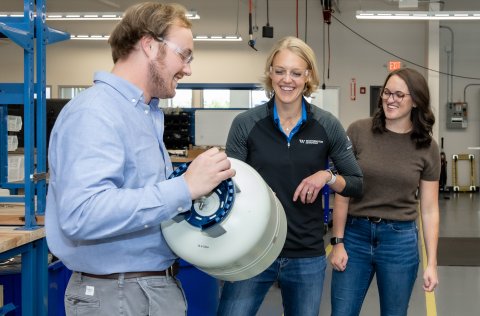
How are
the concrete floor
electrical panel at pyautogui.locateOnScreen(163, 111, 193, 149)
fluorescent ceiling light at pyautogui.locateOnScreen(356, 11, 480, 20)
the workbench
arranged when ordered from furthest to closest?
fluorescent ceiling light at pyautogui.locateOnScreen(356, 11, 480, 20)
electrical panel at pyautogui.locateOnScreen(163, 111, 193, 149)
the concrete floor
the workbench

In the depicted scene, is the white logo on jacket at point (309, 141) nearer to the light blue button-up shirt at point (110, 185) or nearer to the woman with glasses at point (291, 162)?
the woman with glasses at point (291, 162)

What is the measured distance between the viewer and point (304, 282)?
1.97m

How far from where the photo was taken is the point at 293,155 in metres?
1.96

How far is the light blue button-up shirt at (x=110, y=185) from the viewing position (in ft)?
3.67

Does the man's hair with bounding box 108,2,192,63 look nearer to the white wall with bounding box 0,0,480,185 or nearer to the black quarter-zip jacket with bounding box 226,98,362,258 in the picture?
the black quarter-zip jacket with bounding box 226,98,362,258

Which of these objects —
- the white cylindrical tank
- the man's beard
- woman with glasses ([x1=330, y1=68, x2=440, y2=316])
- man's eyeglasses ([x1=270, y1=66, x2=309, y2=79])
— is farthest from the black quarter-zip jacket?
the man's beard

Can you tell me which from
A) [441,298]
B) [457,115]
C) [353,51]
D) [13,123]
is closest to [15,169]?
[13,123]

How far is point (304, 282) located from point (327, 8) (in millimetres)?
8939

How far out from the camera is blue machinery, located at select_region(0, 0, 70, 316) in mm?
2188

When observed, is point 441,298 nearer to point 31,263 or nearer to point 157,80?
point 31,263

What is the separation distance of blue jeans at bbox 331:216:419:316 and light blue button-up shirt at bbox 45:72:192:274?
3.66 ft

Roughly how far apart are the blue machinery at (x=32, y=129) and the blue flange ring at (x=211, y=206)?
1092 mm

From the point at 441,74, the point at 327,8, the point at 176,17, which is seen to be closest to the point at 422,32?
the point at 441,74

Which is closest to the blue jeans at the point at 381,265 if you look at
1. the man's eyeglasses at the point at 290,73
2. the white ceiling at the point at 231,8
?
the man's eyeglasses at the point at 290,73
